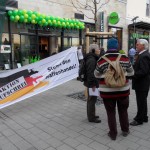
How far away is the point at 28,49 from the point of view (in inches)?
452

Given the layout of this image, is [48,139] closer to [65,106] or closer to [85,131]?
[85,131]

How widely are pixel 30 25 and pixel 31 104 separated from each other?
5.97m

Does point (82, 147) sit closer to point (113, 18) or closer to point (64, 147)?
point (64, 147)

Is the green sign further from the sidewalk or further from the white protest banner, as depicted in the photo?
the sidewalk

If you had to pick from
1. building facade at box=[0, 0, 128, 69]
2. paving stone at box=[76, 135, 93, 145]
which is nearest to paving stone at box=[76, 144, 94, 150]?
paving stone at box=[76, 135, 93, 145]

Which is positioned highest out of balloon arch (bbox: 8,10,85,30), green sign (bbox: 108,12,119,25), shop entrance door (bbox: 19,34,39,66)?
green sign (bbox: 108,12,119,25)

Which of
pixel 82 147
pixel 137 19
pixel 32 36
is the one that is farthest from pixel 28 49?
pixel 137 19

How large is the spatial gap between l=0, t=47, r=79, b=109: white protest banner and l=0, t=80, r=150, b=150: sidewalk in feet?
1.59

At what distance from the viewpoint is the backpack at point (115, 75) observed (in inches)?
142

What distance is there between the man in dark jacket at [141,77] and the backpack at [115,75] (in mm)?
727

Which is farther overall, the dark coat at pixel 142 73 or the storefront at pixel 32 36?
the storefront at pixel 32 36

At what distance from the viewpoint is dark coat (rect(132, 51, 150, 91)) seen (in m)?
4.21

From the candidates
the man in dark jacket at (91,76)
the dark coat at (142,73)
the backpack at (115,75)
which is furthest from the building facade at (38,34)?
the backpack at (115,75)

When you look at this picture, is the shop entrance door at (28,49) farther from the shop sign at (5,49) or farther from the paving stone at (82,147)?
the paving stone at (82,147)
